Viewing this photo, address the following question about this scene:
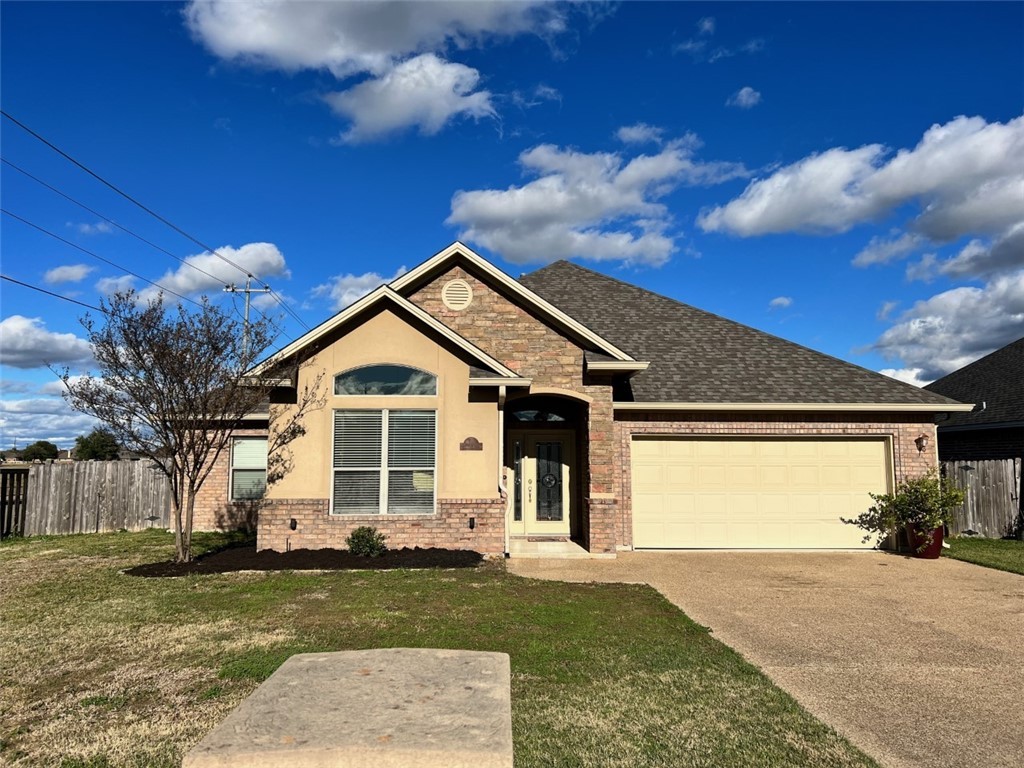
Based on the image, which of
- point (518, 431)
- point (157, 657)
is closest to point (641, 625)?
point (157, 657)

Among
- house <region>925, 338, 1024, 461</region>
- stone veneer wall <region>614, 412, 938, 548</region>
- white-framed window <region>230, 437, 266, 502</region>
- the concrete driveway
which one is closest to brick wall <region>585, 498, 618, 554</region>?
the concrete driveway

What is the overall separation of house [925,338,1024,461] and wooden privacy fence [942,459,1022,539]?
1369mm

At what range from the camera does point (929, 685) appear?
570 cm

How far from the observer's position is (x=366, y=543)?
11344 mm

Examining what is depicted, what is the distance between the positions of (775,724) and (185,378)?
9856 mm

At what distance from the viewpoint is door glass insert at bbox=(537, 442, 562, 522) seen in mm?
14461

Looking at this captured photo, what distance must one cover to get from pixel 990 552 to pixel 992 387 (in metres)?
8.12

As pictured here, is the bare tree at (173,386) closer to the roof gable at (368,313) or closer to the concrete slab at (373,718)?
the roof gable at (368,313)

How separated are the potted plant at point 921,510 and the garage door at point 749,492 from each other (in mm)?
511

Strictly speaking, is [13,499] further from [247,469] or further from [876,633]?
[876,633]

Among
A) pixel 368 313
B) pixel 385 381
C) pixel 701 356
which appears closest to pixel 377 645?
pixel 385 381

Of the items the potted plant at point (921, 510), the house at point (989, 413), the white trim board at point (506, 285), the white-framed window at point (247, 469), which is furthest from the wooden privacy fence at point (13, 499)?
the house at point (989, 413)

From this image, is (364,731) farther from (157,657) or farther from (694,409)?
(694,409)

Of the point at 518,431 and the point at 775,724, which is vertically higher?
the point at 518,431
